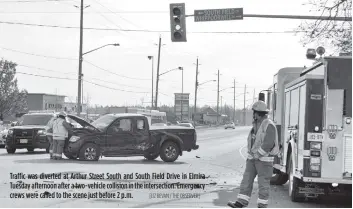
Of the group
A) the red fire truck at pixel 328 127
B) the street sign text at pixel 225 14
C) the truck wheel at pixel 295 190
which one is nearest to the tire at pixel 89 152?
the street sign text at pixel 225 14

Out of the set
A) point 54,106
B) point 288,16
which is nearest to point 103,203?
point 288,16

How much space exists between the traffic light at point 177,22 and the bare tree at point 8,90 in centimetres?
5259

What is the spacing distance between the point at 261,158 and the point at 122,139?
975 cm

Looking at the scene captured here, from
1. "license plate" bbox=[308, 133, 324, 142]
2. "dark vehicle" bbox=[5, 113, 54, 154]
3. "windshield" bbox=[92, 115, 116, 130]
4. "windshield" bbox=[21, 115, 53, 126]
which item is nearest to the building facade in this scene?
"windshield" bbox=[21, 115, 53, 126]

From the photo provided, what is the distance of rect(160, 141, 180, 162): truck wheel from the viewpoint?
19.4m

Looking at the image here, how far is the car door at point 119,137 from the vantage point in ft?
61.7

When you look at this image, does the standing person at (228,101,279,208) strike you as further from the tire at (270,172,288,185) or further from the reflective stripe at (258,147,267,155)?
the tire at (270,172,288,185)

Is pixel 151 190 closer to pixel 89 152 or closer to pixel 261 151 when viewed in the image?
pixel 261 151

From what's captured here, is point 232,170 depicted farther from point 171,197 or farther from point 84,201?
point 84,201

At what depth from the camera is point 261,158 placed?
31.7 ft

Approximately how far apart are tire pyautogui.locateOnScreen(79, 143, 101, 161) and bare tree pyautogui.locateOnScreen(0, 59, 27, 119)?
5119 centimetres

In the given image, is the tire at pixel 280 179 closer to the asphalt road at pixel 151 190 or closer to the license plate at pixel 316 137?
the asphalt road at pixel 151 190

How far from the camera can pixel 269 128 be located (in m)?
9.76

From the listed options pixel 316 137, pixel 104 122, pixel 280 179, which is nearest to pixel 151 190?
pixel 316 137
